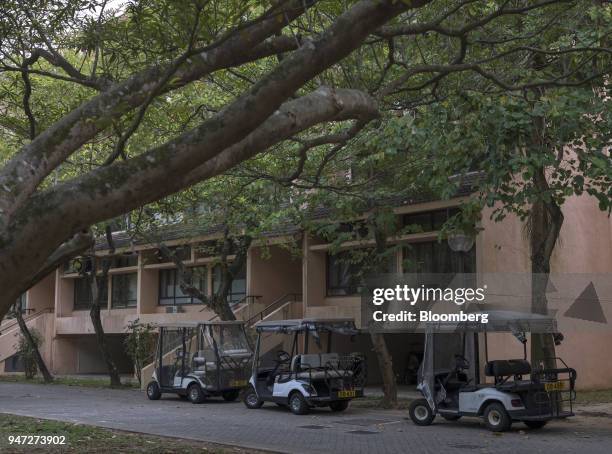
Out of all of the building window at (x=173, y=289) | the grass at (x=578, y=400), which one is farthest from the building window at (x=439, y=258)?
the building window at (x=173, y=289)

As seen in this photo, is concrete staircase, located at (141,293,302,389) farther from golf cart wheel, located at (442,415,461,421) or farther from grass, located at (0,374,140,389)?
golf cart wheel, located at (442,415,461,421)

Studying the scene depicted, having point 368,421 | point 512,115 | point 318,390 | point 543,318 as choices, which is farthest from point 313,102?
point 318,390

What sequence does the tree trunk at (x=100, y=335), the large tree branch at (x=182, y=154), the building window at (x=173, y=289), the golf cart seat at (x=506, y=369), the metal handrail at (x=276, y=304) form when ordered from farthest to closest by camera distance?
the building window at (x=173, y=289)
the metal handrail at (x=276, y=304)
the tree trunk at (x=100, y=335)
the golf cart seat at (x=506, y=369)
the large tree branch at (x=182, y=154)

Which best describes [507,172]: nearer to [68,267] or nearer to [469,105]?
[469,105]

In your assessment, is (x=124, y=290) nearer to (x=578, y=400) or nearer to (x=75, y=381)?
(x=75, y=381)

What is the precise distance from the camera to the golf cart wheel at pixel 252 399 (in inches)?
809

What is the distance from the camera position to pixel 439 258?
984 inches

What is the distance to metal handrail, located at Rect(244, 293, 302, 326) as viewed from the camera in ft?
95.3

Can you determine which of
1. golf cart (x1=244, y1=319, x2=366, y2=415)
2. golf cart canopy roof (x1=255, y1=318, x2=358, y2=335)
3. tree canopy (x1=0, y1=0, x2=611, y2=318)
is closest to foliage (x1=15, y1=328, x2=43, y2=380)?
tree canopy (x1=0, y1=0, x2=611, y2=318)

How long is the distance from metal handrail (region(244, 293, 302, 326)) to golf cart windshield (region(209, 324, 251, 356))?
4.87 m

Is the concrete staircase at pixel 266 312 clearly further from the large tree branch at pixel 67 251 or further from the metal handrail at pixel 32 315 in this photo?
the large tree branch at pixel 67 251

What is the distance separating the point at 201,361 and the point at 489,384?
30.9 feet

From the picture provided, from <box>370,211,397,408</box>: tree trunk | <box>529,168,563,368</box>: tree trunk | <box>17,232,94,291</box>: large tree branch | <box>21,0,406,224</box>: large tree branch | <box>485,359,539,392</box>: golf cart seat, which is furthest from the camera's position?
<box>370,211,397,408</box>: tree trunk
